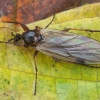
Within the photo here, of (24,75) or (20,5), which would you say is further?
(20,5)

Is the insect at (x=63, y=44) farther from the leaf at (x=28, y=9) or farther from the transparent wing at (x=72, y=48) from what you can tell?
the leaf at (x=28, y=9)

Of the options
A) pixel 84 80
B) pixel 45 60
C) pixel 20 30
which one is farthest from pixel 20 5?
pixel 84 80

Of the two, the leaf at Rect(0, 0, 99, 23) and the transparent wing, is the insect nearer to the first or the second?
the transparent wing

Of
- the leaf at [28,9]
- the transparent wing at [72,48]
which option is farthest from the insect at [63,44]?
the leaf at [28,9]

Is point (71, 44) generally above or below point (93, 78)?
above

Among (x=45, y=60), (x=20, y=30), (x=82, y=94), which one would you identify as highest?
(x=20, y=30)

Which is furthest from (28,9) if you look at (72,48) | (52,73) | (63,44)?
(52,73)

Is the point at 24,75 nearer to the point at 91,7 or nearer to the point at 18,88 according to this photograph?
the point at 18,88
